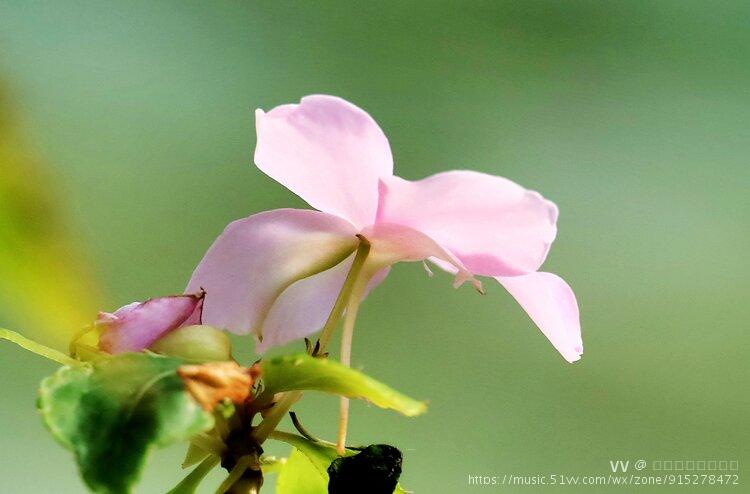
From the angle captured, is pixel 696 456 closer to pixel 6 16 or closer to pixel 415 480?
pixel 415 480

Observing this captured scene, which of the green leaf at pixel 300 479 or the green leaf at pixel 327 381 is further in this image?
the green leaf at pixel 300 479

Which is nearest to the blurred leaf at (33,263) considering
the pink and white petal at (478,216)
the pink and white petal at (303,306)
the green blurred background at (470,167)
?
the green blurred background at (470,167)

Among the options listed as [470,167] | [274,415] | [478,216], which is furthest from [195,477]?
[470,167]

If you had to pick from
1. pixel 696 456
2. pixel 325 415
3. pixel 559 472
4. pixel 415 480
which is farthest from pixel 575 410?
pixel 325 415

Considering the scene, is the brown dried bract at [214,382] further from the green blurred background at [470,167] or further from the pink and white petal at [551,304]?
the green blurred background at [470,167]

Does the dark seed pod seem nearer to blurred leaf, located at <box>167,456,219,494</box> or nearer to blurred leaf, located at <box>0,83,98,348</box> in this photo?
blurred leaf, located at <box>167,456,219,494</box>

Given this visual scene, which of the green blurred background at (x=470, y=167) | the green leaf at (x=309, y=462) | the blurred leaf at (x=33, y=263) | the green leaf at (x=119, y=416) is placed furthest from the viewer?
the green blurred background at (x=470, y=167)

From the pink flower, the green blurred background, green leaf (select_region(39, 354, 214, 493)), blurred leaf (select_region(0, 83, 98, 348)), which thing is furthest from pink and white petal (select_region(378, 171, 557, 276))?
the green blurred background

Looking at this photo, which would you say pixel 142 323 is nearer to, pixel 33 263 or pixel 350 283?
pixel 350 283

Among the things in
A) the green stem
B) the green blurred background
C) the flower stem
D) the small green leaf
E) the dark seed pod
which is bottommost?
the dark seed pod
